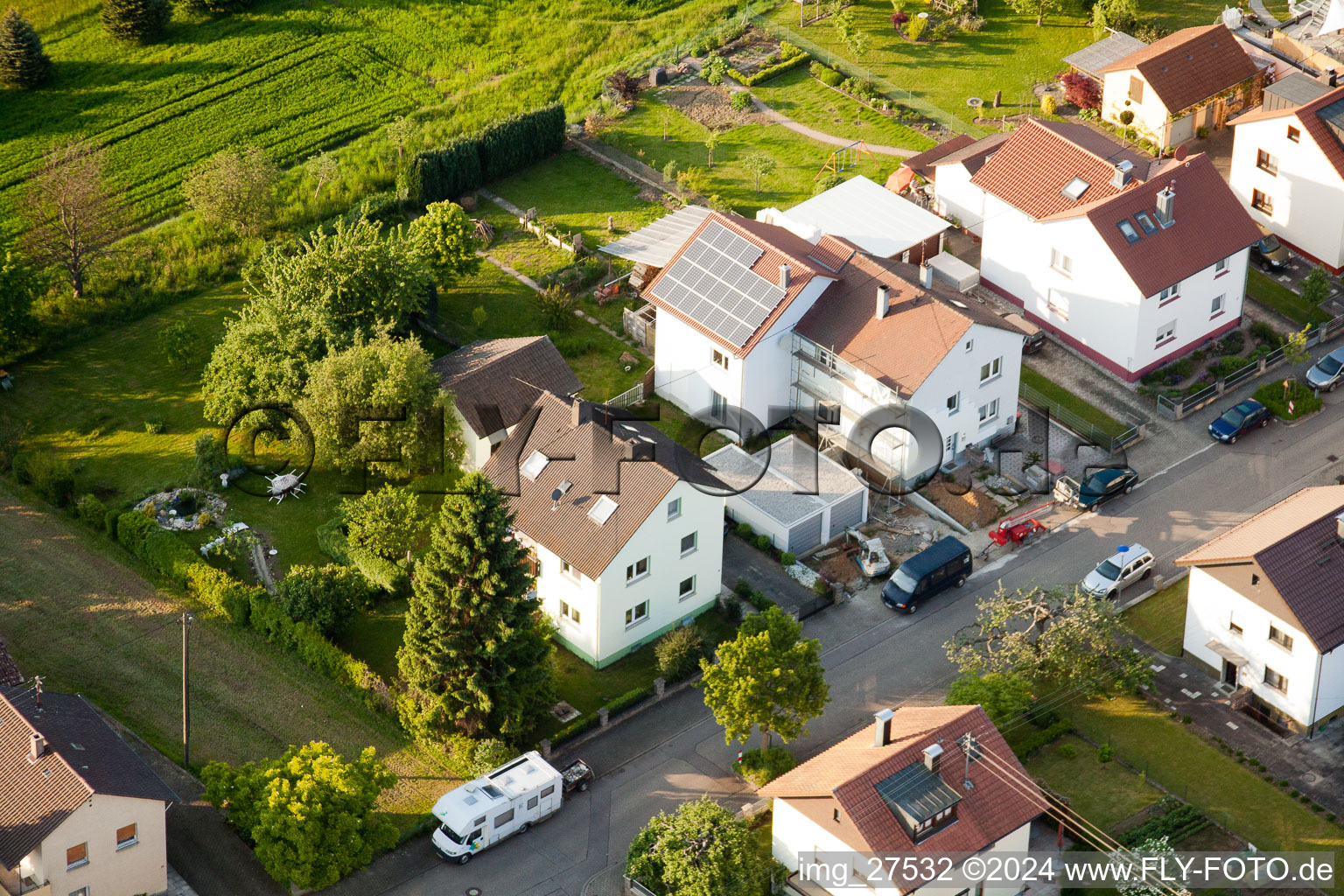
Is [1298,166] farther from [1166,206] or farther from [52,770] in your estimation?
[52,770]

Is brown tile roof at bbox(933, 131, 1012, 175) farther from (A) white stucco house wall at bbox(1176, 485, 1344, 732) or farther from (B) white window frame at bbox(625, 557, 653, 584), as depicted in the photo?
(B) white window frame at bbox(625, 557, 653, 584)

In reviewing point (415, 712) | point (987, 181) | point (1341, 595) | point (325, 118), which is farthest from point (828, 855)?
point (325, 118)

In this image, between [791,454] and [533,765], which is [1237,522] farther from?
[533,765]

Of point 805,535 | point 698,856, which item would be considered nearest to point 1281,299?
point 805,535

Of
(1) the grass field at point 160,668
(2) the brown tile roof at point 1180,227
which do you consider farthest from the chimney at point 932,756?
(2) the brown tile roof at point 1180,227

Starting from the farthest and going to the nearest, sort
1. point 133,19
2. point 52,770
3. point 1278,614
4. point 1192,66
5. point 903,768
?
point 133,19, point 1192,66, point 1278,614, point 52,770, point 903,768

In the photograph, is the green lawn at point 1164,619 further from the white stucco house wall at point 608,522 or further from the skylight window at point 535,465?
the skylight window at point 535,465
